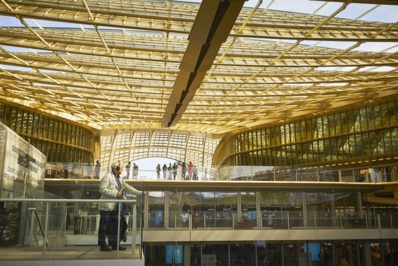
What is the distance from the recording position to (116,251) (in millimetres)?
8312

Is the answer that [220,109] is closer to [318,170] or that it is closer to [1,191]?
[318,170]

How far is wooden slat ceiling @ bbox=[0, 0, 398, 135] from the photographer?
66.6 feet

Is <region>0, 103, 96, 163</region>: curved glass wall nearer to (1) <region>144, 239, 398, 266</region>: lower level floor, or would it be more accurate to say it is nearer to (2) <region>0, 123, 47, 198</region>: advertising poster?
(1) <region>144, 239, 398, 266</region>: lower level floor

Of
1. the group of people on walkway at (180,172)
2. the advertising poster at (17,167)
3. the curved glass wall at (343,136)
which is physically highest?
the curved glass wall at (343,136)

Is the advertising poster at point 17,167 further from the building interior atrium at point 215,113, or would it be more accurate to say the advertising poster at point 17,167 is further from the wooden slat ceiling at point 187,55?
the wooden slat ceiling at point 187,55

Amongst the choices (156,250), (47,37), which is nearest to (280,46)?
(47,37)

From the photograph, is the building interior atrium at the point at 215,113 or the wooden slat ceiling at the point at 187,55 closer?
the building interior atrium at the point at 215,113

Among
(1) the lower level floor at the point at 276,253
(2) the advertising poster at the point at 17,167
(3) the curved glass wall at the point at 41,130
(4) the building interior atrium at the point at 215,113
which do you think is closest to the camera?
(2) the advertising poster at the point at 17,167

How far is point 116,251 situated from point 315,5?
1839 centimetres

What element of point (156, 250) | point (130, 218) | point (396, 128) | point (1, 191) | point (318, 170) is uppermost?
point (396, 128)

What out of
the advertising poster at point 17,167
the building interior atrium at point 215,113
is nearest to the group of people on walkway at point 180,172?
the building interior atrium at point 215,113

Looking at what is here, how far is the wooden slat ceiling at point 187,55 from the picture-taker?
20.3 meters

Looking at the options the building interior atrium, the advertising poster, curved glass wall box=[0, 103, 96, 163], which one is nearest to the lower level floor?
the building interior atrium

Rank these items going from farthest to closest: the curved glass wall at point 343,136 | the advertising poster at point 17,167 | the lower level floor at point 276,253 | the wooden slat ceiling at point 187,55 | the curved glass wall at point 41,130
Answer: the curved glass wall at point 41,130, the curved glass wall at point 343,136, the lower level floor at point 276,253, the wooden slat ceiling at point 187,55, the advertising poster at point 17,167
